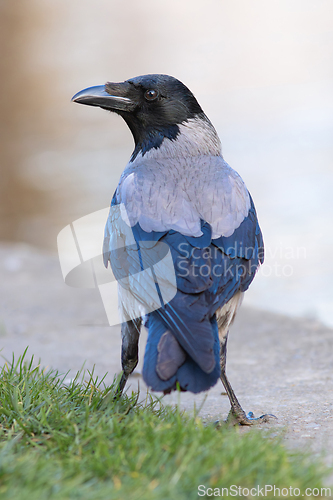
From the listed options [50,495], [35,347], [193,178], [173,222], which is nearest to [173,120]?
[193,178]

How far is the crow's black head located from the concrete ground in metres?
1.77

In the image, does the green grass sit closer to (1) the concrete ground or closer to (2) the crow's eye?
(1) the concrete ground

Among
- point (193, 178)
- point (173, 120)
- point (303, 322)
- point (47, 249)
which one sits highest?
point (47, 249)

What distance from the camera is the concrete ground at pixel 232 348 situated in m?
3.53

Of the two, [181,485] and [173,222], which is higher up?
[173,222]

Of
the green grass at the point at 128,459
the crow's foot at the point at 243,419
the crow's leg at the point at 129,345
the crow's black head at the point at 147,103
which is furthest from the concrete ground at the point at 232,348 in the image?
the crow's black head at the point at 147,103

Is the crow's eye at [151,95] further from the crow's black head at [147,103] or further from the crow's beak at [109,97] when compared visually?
the crow's beak at [109,97]

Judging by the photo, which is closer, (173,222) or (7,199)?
(173,222)

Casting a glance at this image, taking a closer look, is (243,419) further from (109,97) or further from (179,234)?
(109,97)

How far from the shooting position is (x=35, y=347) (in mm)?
5500

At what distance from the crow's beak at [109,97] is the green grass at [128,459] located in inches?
76.9

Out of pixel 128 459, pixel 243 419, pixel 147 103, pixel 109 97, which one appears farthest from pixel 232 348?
pixel 128 459

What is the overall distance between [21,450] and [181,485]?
0.81 meters

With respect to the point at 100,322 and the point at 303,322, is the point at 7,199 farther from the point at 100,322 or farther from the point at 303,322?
the point at 303,322
